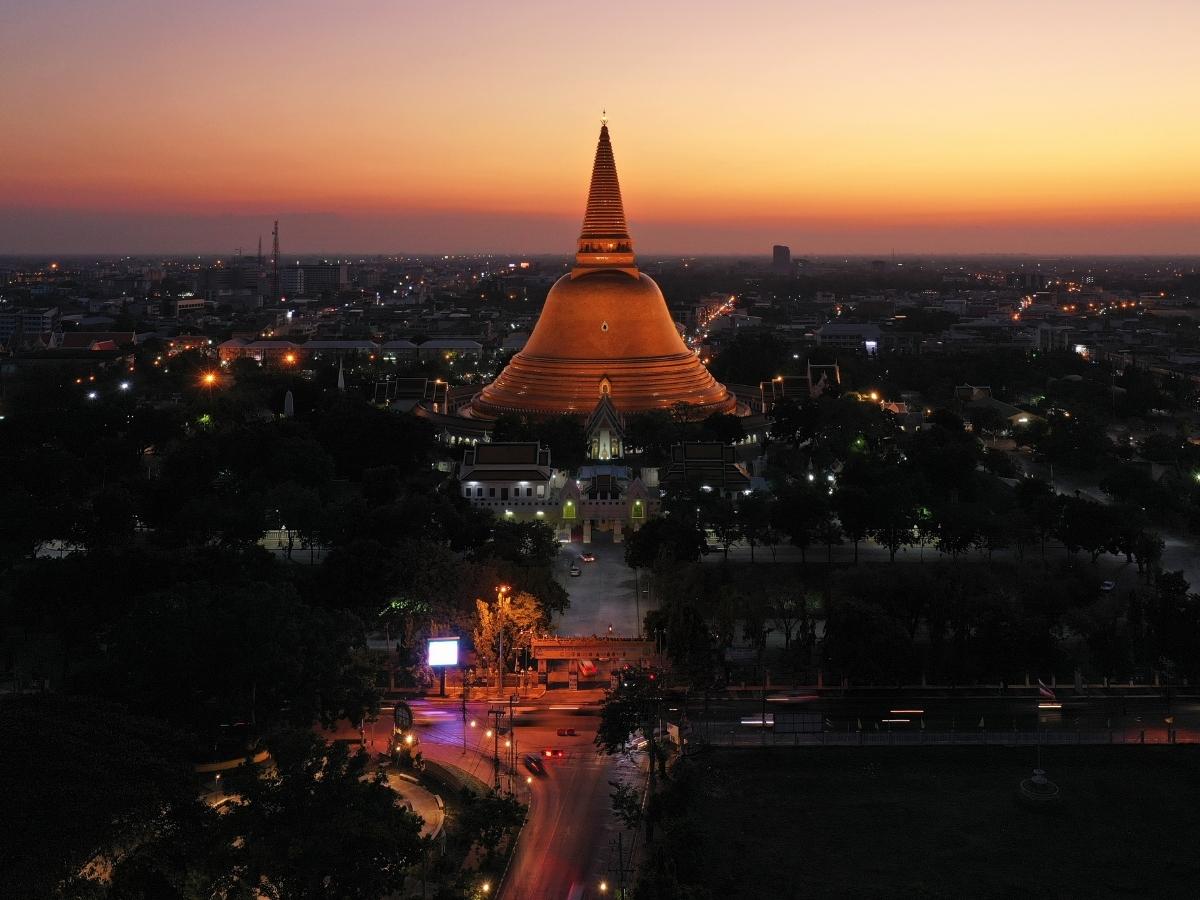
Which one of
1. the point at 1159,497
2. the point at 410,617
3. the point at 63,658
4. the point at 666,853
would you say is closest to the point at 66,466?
the point at 63,658

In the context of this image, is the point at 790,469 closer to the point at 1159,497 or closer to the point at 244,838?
the point at 1159,497

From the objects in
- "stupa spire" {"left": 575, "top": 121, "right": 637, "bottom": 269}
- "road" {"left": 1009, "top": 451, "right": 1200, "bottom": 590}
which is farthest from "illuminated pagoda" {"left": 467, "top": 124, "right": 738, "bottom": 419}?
"road" {"left": 1009, "top": 451, "right": 1200, "bottom": 590}

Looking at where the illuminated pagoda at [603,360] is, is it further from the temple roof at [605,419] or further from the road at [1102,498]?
the road at [1102,498]

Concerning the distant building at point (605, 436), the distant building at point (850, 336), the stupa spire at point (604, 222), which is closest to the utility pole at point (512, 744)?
the distant building at point (605, 436)

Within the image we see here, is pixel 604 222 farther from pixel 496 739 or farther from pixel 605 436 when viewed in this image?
pixel 496 739

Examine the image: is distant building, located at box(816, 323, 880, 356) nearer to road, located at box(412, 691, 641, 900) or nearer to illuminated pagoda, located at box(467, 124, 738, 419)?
illuminated pagoda, located at box(467, 124, 738, 419)

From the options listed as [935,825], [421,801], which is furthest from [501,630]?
[935,825]
